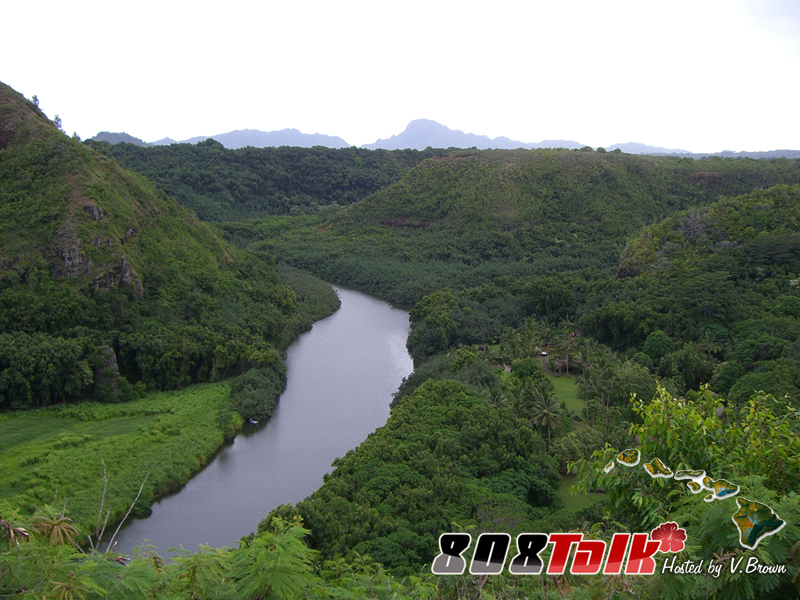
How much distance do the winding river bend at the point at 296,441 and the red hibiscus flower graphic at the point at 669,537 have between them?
18.8 metres

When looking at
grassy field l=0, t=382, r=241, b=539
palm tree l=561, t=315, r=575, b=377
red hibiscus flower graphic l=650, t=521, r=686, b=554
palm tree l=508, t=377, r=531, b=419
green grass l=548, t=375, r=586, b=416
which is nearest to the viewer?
red hibiscus flower graphic l=650, t=521, r=686, b=554

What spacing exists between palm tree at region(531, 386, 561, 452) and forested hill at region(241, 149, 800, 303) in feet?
107

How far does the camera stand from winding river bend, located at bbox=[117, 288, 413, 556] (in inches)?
909

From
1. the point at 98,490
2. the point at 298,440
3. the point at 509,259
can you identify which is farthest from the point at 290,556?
the point at 509,259

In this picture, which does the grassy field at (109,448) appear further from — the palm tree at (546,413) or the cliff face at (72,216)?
the palm tree at (546,413)

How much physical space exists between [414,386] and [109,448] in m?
16.0

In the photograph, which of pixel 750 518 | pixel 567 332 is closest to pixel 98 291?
pixel 567 332

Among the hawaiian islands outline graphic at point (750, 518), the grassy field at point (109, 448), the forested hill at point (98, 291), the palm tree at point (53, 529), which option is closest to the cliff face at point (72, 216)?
the forested hill at point (98, 291)

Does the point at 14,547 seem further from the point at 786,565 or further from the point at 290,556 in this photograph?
the point at 786,565

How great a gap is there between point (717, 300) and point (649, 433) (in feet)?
110

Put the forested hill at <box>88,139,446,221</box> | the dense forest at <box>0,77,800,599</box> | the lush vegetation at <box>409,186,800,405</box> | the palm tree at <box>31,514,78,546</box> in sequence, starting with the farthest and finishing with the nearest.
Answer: the forested hill at <box>88,139,446,221</box> < the lush vegetation at <box>409,186,800,405</box> < the dense forest at <box>0,77,800,599</box> < the palm tree at <box>31,514,78,546</box>

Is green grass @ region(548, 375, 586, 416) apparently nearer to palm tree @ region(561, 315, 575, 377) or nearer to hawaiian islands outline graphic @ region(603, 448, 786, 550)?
palm tree @ region(561, 315, 575, 377)

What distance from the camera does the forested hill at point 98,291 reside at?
1224 inches

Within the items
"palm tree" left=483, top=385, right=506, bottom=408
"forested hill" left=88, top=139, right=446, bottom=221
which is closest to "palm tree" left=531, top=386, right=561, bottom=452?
"palm tree" left=483, top=385, right=506, bottom=408
